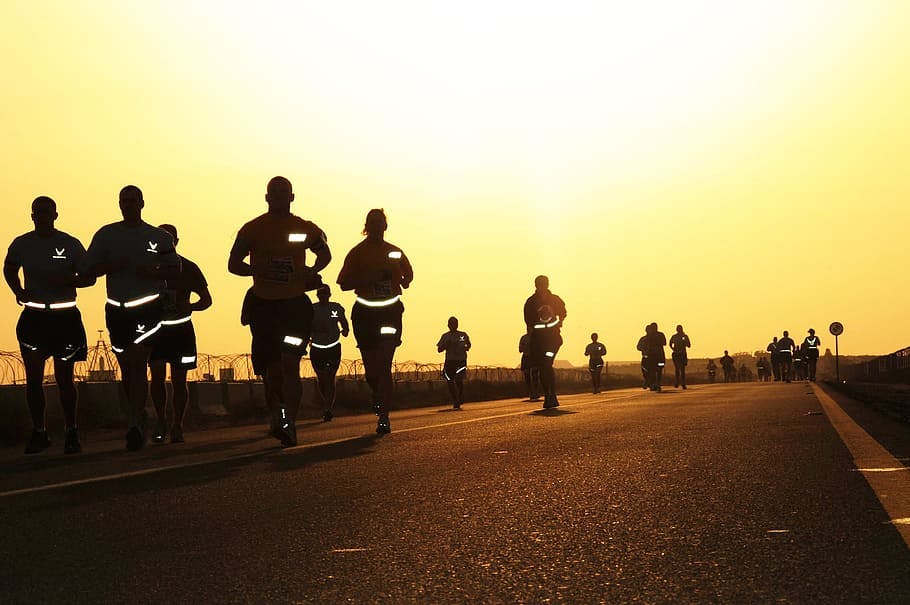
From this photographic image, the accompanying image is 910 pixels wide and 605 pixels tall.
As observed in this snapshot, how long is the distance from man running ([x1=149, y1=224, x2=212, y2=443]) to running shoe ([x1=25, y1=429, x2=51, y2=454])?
1.20 metres

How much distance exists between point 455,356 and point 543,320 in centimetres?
516

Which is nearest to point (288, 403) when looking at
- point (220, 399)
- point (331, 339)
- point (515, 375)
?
point (331, 339)

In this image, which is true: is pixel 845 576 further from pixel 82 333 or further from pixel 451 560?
pixel 82 333

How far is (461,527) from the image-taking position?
17.9ft

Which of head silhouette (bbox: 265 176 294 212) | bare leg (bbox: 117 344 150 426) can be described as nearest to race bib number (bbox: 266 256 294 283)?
head silhouette (bbox: 265 176 294 212)

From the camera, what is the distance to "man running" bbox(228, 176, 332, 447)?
10.6m

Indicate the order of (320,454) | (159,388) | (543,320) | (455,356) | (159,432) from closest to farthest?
(320,454) → (159,432) → (159,388) → (543,320) → (455,356)

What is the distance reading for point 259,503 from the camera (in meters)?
6.39

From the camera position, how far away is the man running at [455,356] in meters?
24.4

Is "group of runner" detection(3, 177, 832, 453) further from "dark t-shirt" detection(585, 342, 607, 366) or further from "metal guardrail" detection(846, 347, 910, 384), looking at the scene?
"metal guardrail" detection(846, 347, 910, 384)

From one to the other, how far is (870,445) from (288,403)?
4.58 m

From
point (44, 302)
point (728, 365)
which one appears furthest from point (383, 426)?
point (728, 365)

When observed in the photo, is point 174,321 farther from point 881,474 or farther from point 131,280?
point 881,474

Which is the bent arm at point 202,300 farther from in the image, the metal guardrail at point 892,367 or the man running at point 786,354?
the man running at point 786,354
